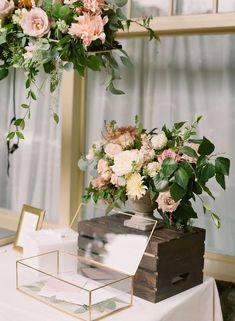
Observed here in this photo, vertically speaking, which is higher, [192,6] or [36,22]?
[192,6]

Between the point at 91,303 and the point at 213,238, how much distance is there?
2.54 ft

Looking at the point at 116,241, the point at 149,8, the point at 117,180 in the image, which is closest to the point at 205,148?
the point at 117,180

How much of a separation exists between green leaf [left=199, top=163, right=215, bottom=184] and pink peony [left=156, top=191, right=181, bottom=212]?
0.11 metres

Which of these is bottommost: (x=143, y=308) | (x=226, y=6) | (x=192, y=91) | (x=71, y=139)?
(x=143, y=308)

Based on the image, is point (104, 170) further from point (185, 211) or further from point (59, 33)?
point (59, 33)

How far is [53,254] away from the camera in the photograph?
1688mm

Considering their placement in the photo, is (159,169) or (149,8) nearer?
(159,169)

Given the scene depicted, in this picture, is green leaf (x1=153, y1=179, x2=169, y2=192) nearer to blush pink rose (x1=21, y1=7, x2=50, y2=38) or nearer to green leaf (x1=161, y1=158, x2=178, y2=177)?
green leaf (x1=161, y1=158, x2=178, y2=177)

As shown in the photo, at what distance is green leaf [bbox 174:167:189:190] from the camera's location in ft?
4.64

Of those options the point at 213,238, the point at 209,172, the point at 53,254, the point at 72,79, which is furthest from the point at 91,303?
the point at 72,79

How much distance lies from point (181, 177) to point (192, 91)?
0.69 meters

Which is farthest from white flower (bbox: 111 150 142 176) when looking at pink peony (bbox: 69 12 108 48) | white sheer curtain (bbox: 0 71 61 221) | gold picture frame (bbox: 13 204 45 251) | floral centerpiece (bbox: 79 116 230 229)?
white sheer curtain (bbox: 0 71 61 221)

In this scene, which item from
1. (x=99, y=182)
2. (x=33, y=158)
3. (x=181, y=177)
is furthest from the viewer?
(x=33, y=158)

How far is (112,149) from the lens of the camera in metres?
1.60
